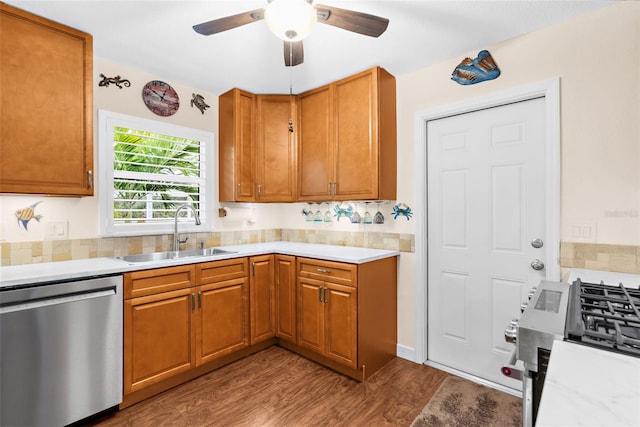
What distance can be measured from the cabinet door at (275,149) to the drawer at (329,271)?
822mm

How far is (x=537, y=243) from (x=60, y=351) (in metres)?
2.99

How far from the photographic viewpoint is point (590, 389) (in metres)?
0.58

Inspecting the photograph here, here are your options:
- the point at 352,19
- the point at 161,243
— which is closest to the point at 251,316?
the point at 161,243

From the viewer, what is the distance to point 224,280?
257cm

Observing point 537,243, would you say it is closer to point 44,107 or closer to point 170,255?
point 170,255

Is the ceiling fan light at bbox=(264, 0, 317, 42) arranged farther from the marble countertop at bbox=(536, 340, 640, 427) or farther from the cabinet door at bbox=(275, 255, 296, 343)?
the cabinet door at bbox=(275, 255, 296, 343)

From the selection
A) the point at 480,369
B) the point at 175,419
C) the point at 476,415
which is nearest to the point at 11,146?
the point at 175,419

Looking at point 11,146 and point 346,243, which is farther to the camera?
point 346,243

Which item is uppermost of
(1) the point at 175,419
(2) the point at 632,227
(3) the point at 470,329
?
(2) the point at 632,227

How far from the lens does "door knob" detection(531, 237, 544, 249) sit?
2.12m

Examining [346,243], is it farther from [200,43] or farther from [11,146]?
[11,146]

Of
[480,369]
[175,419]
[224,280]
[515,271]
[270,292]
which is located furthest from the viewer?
[270,292]

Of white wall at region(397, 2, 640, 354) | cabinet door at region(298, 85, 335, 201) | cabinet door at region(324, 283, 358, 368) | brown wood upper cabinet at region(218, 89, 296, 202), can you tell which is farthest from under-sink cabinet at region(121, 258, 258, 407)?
white wall at region(397, 2, 640, 354)

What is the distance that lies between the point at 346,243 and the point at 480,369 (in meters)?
1.50
